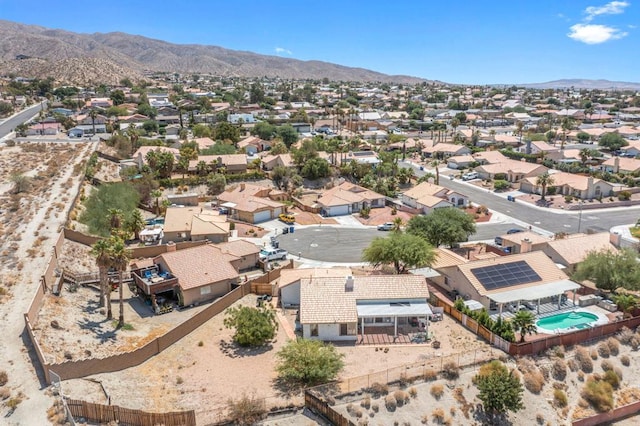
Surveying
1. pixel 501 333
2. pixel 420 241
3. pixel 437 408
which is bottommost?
pixel 437 408

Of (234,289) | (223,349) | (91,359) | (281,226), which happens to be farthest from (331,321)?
(281,226)

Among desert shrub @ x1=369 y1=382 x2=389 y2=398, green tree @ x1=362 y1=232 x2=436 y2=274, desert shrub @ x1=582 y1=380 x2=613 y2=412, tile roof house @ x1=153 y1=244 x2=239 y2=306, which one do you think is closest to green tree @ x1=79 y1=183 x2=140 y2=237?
tile roof house @ x1=153 y1=244 x2=239 y2=306

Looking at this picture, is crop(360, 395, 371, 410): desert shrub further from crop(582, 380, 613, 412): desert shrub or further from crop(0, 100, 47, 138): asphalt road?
crop(0, 100, 47, 138): asphalt road

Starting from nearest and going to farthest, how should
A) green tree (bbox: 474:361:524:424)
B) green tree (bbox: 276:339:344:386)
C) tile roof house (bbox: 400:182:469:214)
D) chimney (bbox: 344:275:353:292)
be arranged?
green tree (bbox: 474:361:524:424) → green tree (bbox: 276:339:344:386) → chimney (bbox: 344:275:353:292) → tile roof house (bbox: 400:182:469:214)

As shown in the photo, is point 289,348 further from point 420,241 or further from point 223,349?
point 420,241

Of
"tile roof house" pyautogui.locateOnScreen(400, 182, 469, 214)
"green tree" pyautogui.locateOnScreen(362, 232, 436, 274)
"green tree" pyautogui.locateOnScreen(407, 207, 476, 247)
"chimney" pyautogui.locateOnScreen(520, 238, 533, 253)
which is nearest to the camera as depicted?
"green tree" pyautogui.locateOnScreen(362, 232, 436, 274)

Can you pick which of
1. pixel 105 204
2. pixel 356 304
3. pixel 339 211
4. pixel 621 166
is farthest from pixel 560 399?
pixel 621 166
